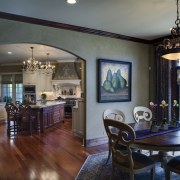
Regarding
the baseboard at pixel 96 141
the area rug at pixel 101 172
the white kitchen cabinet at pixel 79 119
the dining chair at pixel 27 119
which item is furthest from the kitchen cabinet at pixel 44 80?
the area rug at pixel 101 172

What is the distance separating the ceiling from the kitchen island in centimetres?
334

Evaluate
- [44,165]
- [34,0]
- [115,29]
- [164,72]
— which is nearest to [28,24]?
[34,0]

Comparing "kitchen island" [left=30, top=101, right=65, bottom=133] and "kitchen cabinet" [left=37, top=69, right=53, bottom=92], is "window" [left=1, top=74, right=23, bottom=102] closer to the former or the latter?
"kitchen cabinet" [left=37, top=69, right=53, bottom=92]

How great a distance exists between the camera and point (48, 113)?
23.4 feet

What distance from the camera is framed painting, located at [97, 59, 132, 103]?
5.03 metres

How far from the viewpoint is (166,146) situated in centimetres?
242

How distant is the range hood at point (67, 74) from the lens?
392 inches

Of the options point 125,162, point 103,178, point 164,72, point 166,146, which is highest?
point 164,72

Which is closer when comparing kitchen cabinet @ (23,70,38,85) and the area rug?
the area rug

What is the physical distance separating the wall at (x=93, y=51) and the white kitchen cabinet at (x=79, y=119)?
550mm

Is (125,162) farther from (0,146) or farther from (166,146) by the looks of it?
(0,146)

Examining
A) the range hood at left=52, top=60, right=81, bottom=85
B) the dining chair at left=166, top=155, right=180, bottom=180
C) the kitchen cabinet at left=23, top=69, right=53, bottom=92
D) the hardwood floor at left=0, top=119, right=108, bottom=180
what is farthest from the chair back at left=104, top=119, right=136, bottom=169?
the kitchen cabinet at left=23, top=69, right=53, bottom=92

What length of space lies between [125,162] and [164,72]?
11.5 ft

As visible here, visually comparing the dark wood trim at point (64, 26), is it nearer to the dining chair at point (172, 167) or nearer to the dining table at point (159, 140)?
the dining table at point (159, 140)
